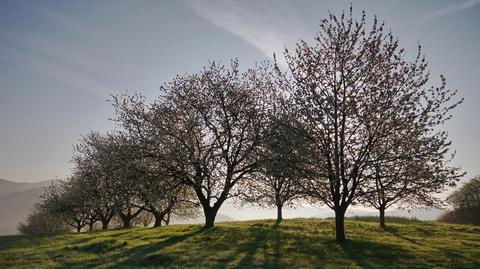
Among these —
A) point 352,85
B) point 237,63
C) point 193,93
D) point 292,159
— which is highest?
point 237,63

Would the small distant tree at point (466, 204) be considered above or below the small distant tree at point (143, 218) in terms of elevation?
above

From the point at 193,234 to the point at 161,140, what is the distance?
31.7 ft

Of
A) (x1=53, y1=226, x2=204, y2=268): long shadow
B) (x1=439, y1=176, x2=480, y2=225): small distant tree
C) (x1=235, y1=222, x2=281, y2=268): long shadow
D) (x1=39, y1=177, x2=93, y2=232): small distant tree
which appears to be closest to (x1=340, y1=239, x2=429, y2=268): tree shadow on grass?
(x1=235, y1=222, x2=281, y2=268): long shadow

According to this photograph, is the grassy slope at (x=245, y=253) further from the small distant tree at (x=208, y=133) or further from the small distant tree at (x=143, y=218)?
the small distant tree at (x=143, y=218)

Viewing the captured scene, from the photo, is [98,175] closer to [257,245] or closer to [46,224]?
[257,245]

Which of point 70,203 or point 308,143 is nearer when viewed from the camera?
point 308,143

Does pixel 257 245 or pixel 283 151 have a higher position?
pixel 283 151

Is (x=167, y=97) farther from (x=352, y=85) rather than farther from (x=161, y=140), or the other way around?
(x=352, y=85)

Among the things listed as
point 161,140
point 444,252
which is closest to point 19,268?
point 161,140

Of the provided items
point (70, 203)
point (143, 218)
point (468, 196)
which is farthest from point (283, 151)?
point (143, 218)

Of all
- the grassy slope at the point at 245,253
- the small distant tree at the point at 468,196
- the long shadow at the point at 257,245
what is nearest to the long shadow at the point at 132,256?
the grassy slope at the point at 245,253

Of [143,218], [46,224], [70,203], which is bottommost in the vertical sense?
[46,224]

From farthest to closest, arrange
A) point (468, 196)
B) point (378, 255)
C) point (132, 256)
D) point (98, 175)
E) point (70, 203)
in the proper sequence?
1. point (468, 196)
2. point (70, 203)
3. point (98, 175)
4. point (378, 255)
5. point (132, 256)

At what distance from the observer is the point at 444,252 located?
26.7 metres
